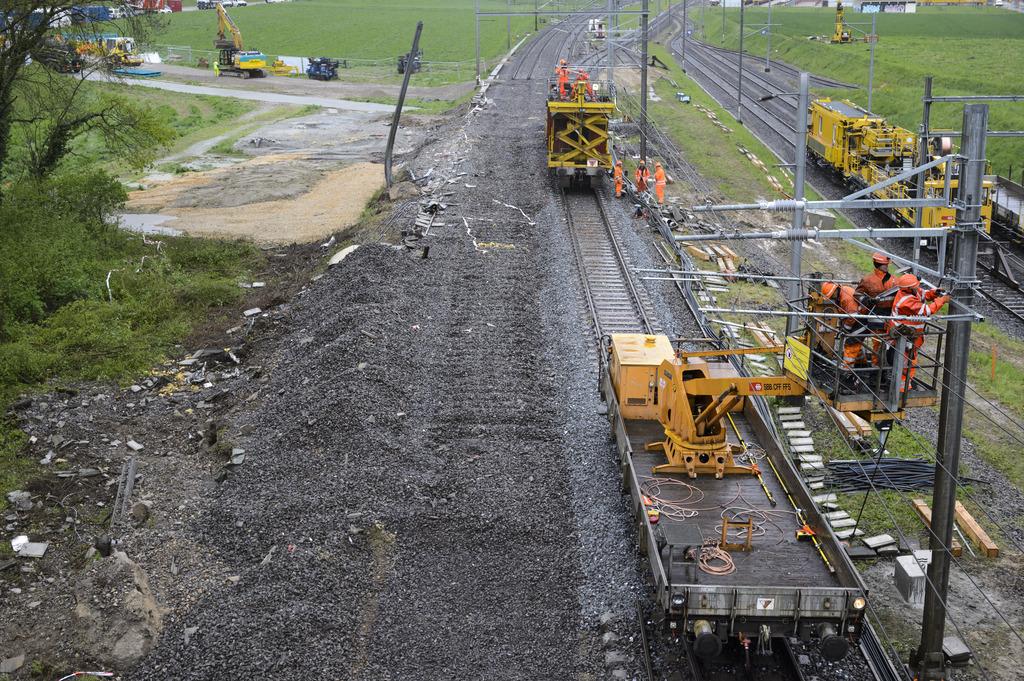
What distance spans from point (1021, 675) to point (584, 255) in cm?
1577

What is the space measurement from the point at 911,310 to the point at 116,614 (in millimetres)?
10854

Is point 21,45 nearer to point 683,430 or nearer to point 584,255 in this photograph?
point 584,255

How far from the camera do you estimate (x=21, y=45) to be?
25.7 m

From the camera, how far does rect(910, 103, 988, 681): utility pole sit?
33.4 ft

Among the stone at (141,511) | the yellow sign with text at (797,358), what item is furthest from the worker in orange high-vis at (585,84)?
the stone at (141,511)

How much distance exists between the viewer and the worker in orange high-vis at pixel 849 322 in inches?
512

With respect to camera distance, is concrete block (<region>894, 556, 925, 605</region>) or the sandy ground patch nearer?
concrete block (<region>894, 556, 925, 605</region>)

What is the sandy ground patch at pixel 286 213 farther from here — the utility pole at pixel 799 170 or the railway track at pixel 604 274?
the utility pole at pixel 799 170

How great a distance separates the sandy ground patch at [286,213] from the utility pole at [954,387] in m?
23.1

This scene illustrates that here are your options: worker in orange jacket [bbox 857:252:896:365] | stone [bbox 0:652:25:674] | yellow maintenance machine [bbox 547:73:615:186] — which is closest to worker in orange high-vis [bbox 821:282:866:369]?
worker in orange jacket [bbox 857:252:896:365]

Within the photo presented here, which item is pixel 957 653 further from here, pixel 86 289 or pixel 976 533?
pixel 86 289

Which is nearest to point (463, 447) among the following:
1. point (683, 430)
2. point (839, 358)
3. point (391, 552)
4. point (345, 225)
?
point (391, 552)

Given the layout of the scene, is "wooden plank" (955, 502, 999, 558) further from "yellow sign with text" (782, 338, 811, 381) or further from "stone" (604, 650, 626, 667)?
"stone" (604, 650, 626, 667)

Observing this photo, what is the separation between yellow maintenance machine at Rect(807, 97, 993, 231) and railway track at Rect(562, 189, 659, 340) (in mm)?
10653
